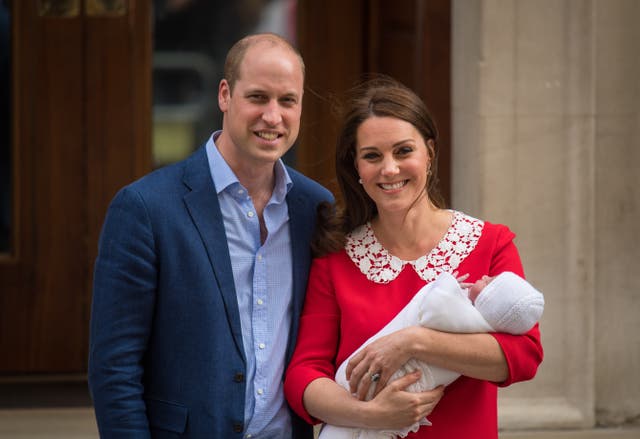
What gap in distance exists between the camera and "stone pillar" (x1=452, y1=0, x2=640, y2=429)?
4.75 meters

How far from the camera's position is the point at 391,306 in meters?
2.90

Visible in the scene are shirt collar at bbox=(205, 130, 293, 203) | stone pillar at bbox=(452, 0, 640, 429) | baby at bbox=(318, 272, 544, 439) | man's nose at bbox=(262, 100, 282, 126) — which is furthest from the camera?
stone pillar at bbox=(452, 0, 640, 429)

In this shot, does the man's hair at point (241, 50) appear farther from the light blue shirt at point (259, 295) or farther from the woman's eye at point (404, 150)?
the woman's eye at point (404, 150)

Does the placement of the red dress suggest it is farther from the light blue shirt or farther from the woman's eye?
the woman's eye

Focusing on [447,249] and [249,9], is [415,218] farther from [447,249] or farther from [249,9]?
[249,9]

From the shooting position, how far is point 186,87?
Answer: 18.4ft

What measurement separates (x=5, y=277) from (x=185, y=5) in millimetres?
1687

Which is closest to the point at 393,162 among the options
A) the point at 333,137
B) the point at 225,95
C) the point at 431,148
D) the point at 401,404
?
the point at 431,148

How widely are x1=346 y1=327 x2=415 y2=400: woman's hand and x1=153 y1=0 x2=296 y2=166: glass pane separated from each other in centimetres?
310

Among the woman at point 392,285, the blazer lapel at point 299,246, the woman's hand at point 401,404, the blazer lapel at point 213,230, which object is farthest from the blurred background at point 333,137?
the woman's hand at point 401,404

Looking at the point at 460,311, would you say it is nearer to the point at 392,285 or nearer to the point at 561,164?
the point at 392,285

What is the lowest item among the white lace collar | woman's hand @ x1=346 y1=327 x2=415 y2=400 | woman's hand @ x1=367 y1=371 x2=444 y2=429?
woman's hand @ x1=367 y1=371 x2=444 y2=429

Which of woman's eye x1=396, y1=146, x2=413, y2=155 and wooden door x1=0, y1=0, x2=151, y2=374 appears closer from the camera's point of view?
woman's eye x1=396, y1=146, x2=413, y2=155

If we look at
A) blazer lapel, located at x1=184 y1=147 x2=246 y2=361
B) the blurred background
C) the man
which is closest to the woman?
the man
